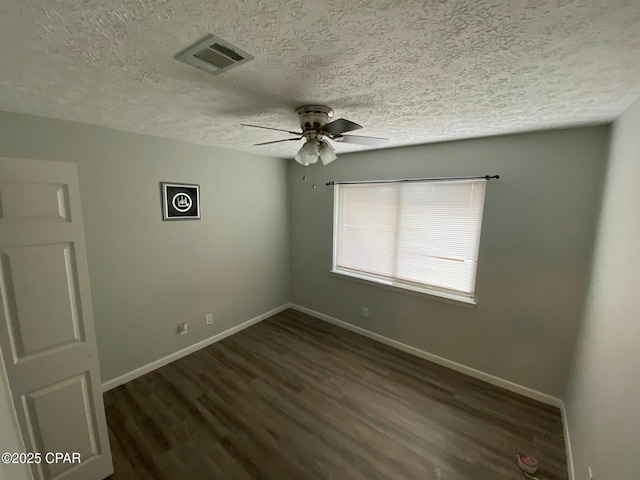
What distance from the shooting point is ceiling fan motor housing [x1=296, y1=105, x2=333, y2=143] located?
163cm

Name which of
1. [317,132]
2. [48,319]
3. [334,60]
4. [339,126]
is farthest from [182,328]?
[334,60]

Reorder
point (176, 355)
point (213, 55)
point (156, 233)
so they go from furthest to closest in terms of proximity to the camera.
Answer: point (176, 355), point (156, 233), point (213, 55)

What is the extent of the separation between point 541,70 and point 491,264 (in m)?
1.74

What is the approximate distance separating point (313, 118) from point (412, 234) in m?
1.85

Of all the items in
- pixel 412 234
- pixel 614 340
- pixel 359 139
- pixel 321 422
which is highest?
pixel 359 139

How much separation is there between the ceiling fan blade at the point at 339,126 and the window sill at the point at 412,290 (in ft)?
6.71

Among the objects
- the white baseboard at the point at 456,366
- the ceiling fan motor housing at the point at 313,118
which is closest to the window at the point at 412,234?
the white baseboard at the point at 456,366

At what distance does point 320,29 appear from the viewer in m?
0.92

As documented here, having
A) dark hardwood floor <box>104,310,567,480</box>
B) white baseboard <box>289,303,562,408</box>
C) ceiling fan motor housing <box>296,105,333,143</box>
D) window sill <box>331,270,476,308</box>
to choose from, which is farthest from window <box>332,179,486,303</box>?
ceiling fan motor housing <box>296,105,333,143</box>

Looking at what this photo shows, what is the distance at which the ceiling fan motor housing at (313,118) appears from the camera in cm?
163

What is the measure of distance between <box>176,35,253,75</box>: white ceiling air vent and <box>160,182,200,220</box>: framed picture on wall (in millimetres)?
1770

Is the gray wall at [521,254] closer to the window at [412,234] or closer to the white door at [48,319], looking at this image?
the window at [412,234]

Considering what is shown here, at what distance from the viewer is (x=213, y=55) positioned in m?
1.08

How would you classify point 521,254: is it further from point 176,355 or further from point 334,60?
point 176,355
